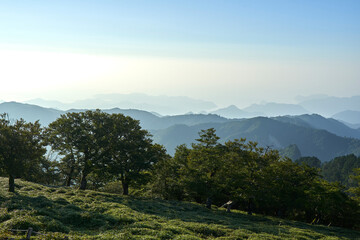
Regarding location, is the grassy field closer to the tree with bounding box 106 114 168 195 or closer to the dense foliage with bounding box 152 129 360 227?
the dense foliage with bounding box 152 129 360 227

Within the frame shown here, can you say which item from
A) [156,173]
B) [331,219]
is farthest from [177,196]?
[331,219]

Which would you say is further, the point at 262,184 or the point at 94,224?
the point at 262,184

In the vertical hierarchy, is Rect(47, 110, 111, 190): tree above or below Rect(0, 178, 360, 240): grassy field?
above

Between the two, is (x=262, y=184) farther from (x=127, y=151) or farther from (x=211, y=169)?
(x=127, y=151)

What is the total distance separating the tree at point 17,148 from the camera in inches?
1410

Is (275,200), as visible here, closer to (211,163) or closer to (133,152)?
(211,163)

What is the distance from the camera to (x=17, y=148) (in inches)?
1436

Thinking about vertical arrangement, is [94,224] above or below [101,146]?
below

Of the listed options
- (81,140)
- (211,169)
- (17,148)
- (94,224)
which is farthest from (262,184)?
(17,148)

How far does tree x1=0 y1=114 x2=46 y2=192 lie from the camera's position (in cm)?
3581

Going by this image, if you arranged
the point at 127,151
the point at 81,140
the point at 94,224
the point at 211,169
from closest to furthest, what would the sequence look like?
the point at 94,224 → the point at 211,169 → the point at 81,140 → the point at 127,151

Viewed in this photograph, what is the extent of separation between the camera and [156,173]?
62031mm

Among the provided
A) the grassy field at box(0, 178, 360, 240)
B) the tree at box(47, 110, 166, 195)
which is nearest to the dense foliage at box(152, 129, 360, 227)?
the tree at box(47, 110, 166, 195)

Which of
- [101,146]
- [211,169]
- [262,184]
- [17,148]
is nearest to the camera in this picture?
[17,148]
